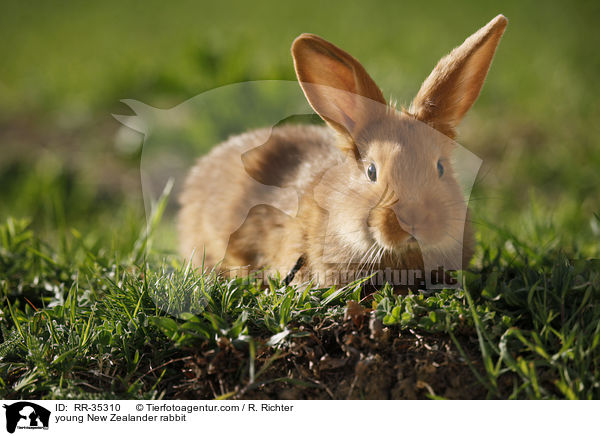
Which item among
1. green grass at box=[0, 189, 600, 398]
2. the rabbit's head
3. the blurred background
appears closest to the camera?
green grass at box=[0, 189, 600, 398]

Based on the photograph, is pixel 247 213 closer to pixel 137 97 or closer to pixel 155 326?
pixel 155 326

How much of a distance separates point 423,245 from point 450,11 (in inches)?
199

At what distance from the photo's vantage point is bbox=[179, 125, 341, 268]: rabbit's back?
10.7 feet

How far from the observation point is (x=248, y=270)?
3299 mm

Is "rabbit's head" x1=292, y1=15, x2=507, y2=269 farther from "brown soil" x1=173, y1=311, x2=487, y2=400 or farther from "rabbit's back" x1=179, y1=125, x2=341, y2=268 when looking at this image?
"brown soil" x1=173, y1=311, x2=487, y2=400

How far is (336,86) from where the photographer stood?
2816 millimetres

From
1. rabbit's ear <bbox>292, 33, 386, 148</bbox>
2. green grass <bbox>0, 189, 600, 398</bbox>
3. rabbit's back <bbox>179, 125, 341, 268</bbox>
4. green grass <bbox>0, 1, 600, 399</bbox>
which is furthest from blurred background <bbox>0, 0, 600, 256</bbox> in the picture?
rabbit's ear <bbox>292, 33, 386, 148</bbox>

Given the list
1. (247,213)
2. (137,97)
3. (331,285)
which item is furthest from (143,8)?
(331,285)

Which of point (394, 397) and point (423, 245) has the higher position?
point (423, 245)
